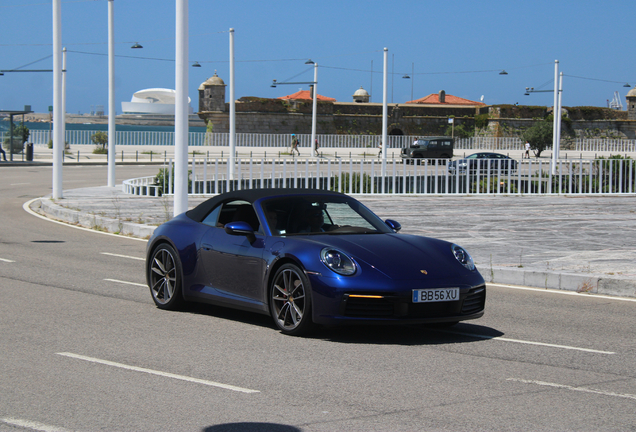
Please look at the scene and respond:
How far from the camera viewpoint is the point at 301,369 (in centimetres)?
570

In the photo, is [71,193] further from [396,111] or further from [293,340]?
[396,111]

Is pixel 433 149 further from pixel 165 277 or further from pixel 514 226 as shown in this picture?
pixel 165 277

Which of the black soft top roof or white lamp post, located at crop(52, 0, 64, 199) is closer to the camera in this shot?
the black soft top roof

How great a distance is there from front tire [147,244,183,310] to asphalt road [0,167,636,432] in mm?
147

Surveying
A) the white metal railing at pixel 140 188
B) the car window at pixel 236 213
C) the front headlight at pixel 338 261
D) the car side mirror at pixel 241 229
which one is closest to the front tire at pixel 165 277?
the car window at pixel 236 213

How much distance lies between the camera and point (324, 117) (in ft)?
270

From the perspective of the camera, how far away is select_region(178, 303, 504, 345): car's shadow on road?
6809 mm

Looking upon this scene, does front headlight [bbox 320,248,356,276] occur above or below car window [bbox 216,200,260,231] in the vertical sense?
below

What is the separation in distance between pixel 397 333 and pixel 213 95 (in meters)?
78.3

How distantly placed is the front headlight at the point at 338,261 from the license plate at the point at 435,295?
1.92 feet

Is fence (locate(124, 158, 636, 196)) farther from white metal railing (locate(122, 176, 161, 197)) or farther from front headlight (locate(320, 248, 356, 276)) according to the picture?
front headlight (locate(320, 248, 356, 276))

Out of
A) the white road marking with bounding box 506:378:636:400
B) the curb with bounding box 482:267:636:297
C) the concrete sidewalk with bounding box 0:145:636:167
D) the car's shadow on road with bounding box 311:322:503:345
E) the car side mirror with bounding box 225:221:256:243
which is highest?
the concrete sidewalk with bounding box 0:145:636:167

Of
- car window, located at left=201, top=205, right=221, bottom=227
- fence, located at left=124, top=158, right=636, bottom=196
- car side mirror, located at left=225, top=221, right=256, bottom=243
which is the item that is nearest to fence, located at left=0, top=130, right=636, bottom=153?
fence, located at left=124, top=158, right=636, bottom=196

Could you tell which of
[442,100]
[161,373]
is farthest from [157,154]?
[442,100]
